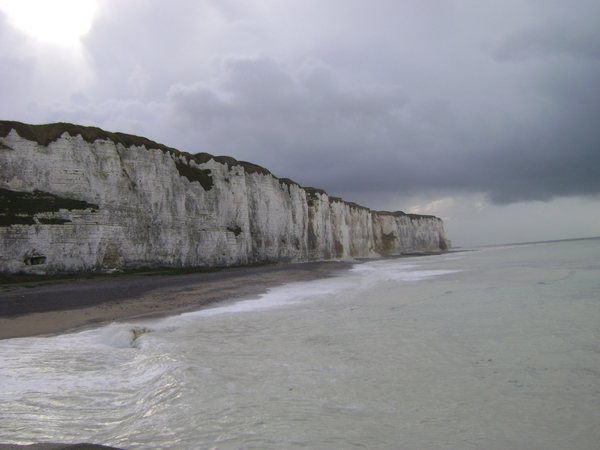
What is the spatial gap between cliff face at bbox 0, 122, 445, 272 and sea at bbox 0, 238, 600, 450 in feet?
53.1

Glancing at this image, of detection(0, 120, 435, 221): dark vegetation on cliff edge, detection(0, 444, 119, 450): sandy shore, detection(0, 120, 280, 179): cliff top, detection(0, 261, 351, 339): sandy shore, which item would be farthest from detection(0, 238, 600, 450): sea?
detection(0, 120, 435, 221): dark vegetation on cliff edge

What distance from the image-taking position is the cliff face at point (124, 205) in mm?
20438

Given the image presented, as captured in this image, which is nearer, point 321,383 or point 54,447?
point 54,447

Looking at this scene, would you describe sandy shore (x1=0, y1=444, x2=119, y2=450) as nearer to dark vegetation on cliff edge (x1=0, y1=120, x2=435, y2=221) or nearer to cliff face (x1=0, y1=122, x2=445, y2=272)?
cliff face (x1=0, y1=122, x2=445, y2=272)

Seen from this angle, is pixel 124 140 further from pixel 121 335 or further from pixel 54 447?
pixel 54 447

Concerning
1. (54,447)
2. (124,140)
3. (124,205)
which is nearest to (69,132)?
(124,140)

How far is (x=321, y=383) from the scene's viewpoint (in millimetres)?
4270

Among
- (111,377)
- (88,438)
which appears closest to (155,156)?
(111,377)

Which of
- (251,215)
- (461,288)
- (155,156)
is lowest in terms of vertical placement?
(461,288)

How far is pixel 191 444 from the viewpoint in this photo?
2.93m

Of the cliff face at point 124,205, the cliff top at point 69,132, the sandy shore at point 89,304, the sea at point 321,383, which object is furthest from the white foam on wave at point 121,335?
the cliff top at point 69,132

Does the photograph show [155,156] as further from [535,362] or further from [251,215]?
[535,362]

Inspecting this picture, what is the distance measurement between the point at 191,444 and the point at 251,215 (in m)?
34.0

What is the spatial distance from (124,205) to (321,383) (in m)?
23.6
